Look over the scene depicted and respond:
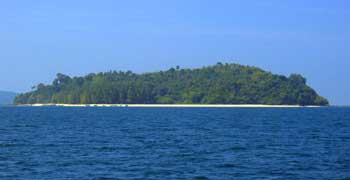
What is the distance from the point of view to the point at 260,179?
37.4 metres

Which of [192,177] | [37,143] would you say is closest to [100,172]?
[192,177]

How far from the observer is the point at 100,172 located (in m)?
39.2

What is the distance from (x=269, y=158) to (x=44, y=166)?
576 inches

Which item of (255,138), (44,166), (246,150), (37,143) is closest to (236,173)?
(44,166)

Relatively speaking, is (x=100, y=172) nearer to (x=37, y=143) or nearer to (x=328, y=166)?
(x=328, y=166)

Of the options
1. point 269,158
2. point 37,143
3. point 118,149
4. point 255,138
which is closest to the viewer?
point 269,158

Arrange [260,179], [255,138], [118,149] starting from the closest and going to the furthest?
[260,179] < [118,149] < [255,138]

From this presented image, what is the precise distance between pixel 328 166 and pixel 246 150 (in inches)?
439

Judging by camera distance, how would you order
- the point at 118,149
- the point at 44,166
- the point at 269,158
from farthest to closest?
the point at 118,149 < the point at 269,158 < the point at 44,166

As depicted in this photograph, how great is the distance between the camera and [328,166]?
4319 centimetres

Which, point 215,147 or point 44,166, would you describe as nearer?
point 44,166

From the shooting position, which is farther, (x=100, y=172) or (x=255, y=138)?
(x=255, y=138)

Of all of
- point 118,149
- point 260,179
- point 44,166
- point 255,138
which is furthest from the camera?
point 255,138

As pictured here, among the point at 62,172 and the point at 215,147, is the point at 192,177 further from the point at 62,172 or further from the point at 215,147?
the point at 215,147
